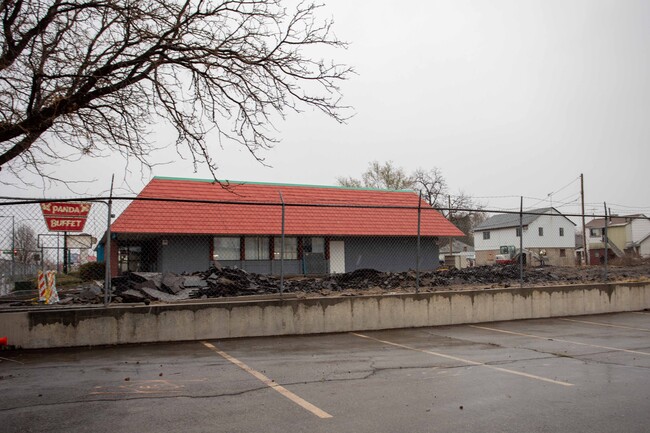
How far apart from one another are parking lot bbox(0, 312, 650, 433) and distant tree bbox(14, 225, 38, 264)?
2.48m

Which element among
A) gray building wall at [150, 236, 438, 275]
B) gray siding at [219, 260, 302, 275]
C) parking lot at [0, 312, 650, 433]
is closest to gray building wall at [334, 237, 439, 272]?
gray building wall at [150, 236, 438, 275]

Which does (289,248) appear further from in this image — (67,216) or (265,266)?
(67,216)

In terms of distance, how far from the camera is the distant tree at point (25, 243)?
31.1 feet

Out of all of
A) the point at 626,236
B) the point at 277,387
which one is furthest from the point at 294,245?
the point at 626,236

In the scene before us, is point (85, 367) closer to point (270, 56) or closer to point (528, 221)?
point (270, 56)

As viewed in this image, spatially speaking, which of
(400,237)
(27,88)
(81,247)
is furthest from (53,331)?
(400,237)

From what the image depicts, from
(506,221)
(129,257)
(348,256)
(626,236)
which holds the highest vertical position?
(506,221)

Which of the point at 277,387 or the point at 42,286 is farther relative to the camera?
the point at 42,286

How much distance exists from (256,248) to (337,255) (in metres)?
4.61

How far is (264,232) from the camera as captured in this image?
2558 cm

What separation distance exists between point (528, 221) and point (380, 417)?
57.4 metres

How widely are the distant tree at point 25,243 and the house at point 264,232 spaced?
8817 millimetres

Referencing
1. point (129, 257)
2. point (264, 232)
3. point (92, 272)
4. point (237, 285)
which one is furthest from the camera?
point (264, 232)

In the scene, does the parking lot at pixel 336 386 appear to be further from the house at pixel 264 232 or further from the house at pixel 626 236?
the house at pixel 626 236
